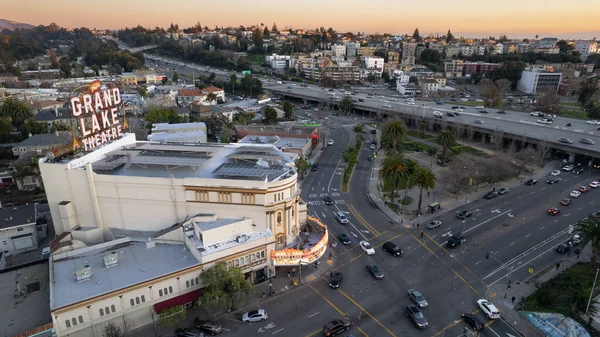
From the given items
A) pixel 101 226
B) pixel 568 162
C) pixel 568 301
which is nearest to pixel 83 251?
pixel 101 226

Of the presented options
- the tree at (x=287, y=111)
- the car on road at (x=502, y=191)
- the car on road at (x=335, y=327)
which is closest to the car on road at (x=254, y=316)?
the car on road at (x=335, y=327)

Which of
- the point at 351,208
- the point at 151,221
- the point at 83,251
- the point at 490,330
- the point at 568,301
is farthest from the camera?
the point at 351,208

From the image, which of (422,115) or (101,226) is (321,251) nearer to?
(101,226)

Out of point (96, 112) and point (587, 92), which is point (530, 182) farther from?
point (587, 92)

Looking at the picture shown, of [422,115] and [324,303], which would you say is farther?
[422,115]

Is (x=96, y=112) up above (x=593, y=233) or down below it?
above

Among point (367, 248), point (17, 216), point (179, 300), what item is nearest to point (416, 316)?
point (367, 248)
